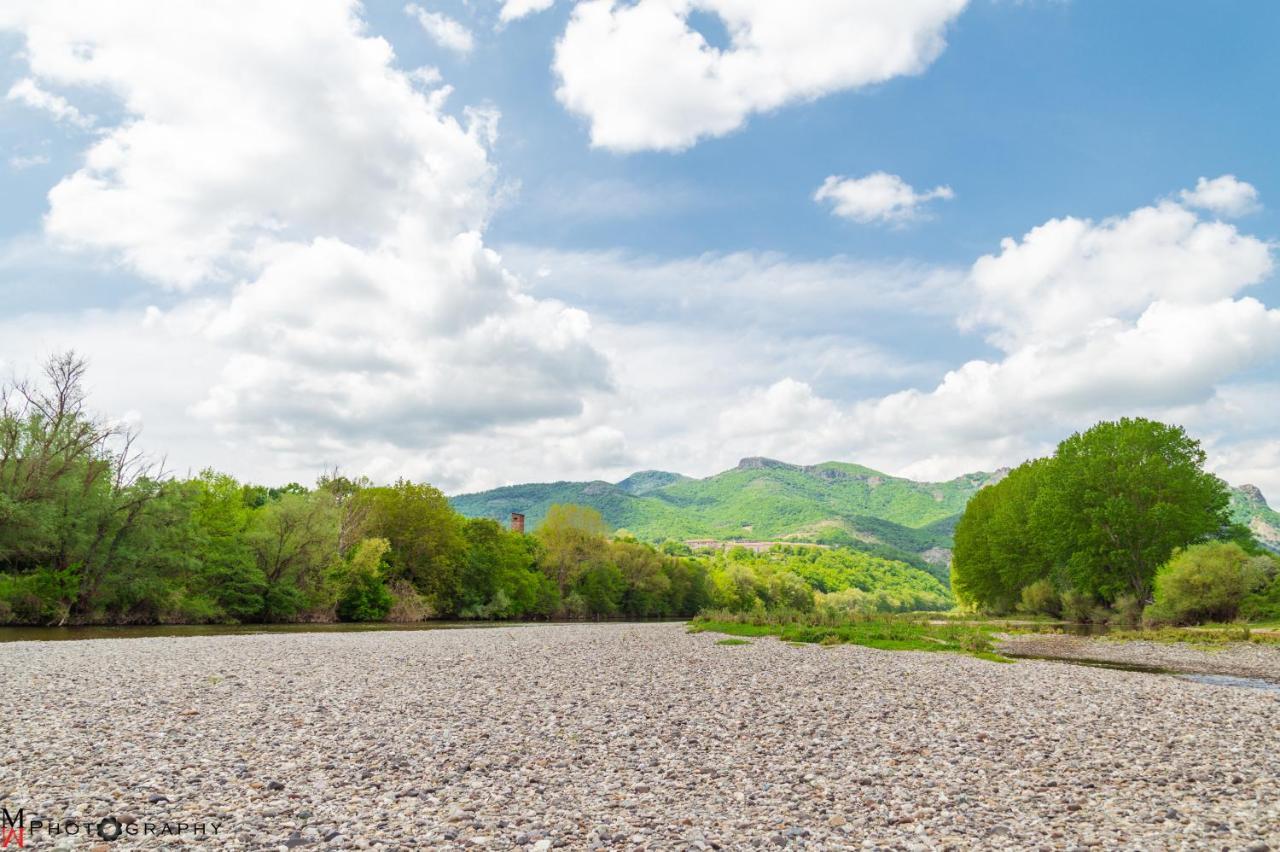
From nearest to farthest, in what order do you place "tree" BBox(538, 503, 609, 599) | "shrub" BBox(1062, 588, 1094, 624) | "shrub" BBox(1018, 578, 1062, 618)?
"shrub" BBox(1062, 588, 1094, 624) → "shrub" BBox(1018, 578, 1062, 618) → "tree" BBox(538, 503, 609, 599)

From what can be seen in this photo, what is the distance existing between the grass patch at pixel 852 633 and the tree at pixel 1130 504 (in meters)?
23.1

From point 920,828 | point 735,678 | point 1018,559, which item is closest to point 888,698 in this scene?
point 735,678

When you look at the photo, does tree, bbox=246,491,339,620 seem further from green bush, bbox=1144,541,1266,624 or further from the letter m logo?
green bush, bbox=1144,541,1266,624

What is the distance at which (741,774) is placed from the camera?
1218cm

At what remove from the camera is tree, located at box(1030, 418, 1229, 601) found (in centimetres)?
5781

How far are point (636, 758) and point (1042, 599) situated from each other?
73676 mm

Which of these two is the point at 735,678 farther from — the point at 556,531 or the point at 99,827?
the point at 556,531

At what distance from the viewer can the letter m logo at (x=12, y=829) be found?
838 cm

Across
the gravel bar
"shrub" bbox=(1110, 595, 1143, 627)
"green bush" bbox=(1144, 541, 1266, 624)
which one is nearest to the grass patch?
the gravel bar

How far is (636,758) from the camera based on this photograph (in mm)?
13031

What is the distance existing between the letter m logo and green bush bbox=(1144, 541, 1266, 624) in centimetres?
6071

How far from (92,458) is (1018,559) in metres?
87.8

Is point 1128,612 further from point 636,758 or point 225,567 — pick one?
point 225,567

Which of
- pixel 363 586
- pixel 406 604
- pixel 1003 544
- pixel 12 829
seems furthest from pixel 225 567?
pixel 1003 544
